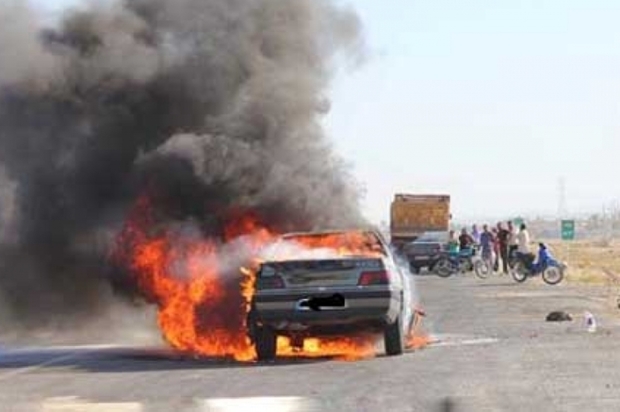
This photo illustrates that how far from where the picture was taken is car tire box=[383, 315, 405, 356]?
16766 mm

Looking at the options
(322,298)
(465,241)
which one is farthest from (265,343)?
(465,241)

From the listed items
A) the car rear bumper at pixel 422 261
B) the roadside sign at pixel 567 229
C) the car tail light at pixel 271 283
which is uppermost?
the roadside sign at pixel 567 229

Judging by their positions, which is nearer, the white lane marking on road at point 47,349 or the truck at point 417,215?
the white lane marking on road at point 47,349

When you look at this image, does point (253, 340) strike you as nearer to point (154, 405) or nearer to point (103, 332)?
point (154, 405)

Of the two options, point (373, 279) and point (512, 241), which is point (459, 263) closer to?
point (512, 241)

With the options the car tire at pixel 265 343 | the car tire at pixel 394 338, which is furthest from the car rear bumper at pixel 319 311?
the car tire at pixel 394 338

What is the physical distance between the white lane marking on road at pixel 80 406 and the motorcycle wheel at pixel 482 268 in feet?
114

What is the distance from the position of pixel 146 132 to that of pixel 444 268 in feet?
91.3

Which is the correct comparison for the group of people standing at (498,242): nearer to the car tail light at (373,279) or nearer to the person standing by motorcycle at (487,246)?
the person standing by motorcycle at (487,246)

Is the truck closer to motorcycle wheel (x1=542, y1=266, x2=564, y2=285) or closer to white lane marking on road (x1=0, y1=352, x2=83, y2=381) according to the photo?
motorcycle wheel (x1=542, y1=266, x2=564, y2=285)

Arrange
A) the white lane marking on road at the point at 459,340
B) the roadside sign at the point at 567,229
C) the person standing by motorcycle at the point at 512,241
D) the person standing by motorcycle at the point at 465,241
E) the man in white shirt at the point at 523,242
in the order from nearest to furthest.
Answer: the white lane marking on road at the point at 459,340, the man in white shirt at the point at 523,242, the person standing by motorcycle at the point at 512,241, the person standing by motorcycle at the point at 465,241, the roadside sign at the point at 567,229

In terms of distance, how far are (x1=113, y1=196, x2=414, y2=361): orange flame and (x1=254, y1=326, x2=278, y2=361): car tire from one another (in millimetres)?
408

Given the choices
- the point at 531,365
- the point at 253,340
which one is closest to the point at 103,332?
the point at 253,340

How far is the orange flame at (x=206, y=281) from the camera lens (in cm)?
1755
